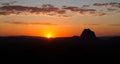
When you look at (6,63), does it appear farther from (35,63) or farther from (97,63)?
(97,63)

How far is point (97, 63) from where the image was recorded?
5234 centimetres

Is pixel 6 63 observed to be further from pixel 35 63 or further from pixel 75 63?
pixel 75 63

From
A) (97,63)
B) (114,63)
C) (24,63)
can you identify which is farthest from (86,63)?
(24,63)

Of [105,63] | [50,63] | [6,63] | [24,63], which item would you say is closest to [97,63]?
[105,63]

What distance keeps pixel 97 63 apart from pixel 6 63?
18.0 meters

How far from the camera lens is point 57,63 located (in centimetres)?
5072

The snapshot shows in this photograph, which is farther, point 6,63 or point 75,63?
point 75,63

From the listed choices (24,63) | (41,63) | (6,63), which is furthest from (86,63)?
(6,63)

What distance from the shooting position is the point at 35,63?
169 feet

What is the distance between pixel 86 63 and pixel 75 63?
7.54ft

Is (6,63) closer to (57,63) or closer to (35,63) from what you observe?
(35,63)

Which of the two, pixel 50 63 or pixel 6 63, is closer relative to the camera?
pixel 6 63

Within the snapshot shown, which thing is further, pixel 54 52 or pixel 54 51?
pixel 54 51

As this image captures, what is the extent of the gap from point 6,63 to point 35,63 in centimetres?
601
